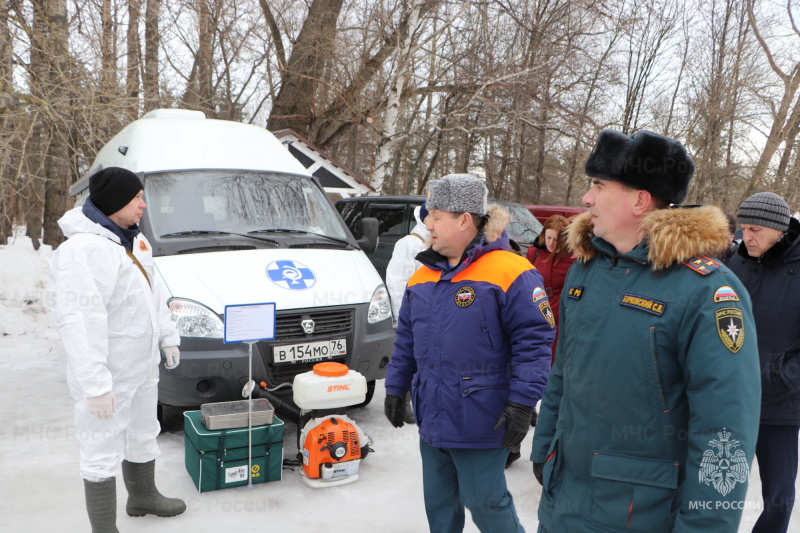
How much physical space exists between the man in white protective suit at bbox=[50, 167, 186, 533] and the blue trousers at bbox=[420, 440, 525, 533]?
1.65m

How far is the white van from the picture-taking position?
440 cm

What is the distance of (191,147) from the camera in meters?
5.82

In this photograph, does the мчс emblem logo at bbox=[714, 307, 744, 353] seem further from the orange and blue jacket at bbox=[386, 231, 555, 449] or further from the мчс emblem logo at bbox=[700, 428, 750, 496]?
the orange and blue jacket at bbox=[386, 231, 555, 449]

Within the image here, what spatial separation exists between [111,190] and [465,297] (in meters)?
2.00

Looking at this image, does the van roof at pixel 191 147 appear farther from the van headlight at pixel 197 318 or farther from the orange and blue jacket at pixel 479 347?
the orange and blue jacket at pixel 479 347

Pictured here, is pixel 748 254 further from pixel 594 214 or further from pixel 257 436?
pixel 257 436

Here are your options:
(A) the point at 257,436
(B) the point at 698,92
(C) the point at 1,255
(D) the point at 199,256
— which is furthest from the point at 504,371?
(B) the point at 698,92

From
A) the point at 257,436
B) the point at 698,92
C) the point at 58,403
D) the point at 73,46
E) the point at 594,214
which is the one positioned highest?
the point at 698,92

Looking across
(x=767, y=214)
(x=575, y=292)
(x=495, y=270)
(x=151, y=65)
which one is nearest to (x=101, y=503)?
(x=495, y=270)

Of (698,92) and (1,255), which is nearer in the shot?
(1,255)

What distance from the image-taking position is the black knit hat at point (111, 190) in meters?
3.23

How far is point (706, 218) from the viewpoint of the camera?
1.70 m

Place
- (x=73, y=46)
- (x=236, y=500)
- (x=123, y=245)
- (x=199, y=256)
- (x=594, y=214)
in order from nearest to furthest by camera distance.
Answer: (x=594, y=214) < (x=123, y=245) < (x=236, y=500) < (x=199, y=256) < (x=73, y=46)

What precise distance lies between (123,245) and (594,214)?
260 centimetres
